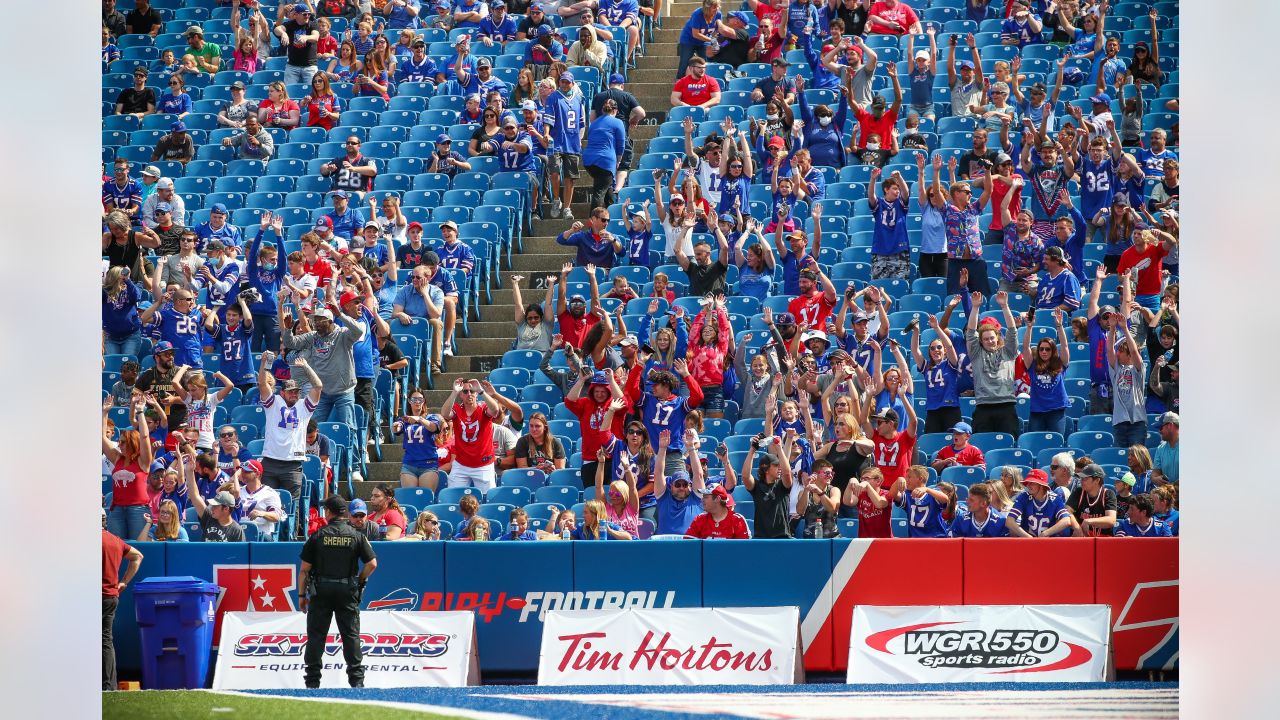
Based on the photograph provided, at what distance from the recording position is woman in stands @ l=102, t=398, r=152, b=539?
12.9 m

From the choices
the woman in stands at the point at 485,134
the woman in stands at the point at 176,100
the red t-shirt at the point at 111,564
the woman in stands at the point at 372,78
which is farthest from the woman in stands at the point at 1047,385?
the woman in stands at the point at 176,100

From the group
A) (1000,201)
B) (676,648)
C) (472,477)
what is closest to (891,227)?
(1000,201)

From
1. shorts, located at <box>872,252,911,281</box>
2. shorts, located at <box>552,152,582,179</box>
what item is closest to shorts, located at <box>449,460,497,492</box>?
shorts, located at <box>872,252,911,281</box>

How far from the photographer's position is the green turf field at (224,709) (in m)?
8.12

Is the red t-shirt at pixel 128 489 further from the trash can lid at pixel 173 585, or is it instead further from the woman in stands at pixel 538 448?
the woman in stands at pixel 538 448

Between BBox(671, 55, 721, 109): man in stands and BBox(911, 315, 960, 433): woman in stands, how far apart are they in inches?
203

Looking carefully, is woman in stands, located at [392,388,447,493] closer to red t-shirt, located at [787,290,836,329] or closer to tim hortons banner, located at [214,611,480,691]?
tim hortons banner, located at [214,611,480,691]

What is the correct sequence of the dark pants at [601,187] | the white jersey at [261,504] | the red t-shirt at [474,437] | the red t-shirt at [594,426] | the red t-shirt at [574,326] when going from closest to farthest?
the white jersey at [261,504] → the red t-shirt at [594,426] → the red t-shirt at [474,437] → the red t-shirt at [574,326] → the dark pants at [601,187]

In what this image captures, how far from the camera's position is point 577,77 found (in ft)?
59.4

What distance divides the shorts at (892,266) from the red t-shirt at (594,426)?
3238 millimetres

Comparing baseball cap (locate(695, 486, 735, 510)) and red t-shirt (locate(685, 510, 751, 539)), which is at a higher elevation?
baseball cap (locate(695, 486, 735, 510))

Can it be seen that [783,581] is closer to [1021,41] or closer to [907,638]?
[907,638]
